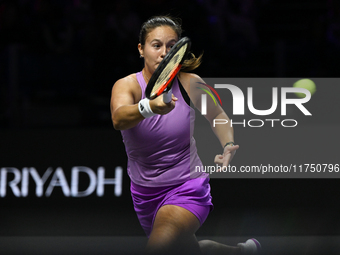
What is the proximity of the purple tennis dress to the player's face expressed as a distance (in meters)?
0.16

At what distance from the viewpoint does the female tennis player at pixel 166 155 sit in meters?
2.53

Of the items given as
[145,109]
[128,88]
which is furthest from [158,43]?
[145,109]

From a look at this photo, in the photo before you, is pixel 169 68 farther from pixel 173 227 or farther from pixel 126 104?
pixel 173 227

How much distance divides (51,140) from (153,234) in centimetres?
292

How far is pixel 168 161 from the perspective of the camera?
2.68 metres

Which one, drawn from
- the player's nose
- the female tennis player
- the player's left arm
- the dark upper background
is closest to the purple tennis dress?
the female tennis player

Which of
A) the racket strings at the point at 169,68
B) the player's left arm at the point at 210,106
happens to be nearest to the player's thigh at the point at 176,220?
the player's left arm at the point at 210,106

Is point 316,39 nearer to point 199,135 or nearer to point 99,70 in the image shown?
point 199,135

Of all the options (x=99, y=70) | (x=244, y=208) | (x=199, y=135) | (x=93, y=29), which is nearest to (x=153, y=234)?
(x=199, y=135)

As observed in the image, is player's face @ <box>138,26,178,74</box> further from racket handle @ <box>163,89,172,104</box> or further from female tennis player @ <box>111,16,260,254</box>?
racket handle @ <box>163,89,172,104</box>

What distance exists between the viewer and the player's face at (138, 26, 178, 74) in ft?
8.32

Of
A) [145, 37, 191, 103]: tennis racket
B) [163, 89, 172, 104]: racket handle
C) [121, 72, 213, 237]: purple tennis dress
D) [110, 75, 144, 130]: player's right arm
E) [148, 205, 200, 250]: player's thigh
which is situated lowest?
[148, 205, 200, 250]: player's thigh

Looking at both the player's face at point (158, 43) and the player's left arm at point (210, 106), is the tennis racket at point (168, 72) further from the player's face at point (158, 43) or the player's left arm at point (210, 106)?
the player's left arm at point (210, 106)

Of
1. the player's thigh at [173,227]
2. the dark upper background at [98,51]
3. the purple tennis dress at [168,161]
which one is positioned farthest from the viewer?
the dark upper background at [98,51]
